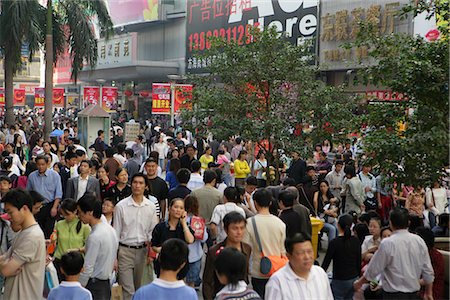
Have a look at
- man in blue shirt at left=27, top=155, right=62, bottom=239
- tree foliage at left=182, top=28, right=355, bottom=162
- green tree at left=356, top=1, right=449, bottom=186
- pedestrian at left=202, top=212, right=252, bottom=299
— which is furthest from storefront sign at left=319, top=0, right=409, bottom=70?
pedestrian at left=202, top=212, right=252, bottom=299

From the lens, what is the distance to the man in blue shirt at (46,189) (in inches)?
369

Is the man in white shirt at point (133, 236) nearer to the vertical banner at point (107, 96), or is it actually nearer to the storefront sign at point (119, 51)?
the vertical banner at point (107, 96)

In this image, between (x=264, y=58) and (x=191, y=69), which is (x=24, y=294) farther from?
(x=191, y=69)

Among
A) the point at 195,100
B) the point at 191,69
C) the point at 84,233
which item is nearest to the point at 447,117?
the point at 84,233

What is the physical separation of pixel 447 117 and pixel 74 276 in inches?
166

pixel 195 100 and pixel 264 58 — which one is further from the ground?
pixel 264 58

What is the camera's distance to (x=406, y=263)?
5.73 m

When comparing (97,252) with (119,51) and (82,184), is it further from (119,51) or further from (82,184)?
(119,51)

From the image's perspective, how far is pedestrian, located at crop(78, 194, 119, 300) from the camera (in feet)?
19.5

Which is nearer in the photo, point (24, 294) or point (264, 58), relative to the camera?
point (24, 294)

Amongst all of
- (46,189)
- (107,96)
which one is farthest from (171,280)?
(107,96)

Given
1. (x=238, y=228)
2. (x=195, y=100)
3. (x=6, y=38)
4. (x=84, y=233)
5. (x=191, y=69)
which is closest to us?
(x=238, y=228)

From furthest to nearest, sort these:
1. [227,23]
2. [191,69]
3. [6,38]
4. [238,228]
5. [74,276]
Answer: [191,69] < [227,23] < [6,38] < [238,228] < [74,276]

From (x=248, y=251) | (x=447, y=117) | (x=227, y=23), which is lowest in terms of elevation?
(x=248, y=251)
